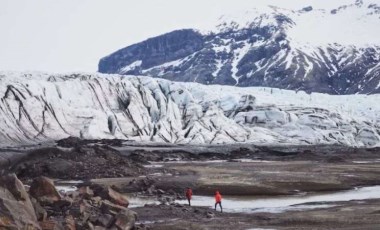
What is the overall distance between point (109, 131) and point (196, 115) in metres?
19.9

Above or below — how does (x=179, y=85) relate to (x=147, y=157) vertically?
above

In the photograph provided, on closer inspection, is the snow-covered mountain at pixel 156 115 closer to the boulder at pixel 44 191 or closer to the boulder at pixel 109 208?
the boulder at pixel 44 191

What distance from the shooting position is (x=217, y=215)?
2920 cm

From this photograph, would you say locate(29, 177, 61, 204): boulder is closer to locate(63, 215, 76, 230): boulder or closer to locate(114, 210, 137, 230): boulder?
locate(114, 210, 137, 230): boulder

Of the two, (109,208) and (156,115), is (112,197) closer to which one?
(109,208)

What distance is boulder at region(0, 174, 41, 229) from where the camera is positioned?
56.7 feet

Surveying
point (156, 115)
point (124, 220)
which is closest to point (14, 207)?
point (124, 220)

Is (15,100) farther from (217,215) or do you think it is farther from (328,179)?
Result: (217,215)

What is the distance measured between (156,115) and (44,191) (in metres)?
78.5

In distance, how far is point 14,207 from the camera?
715 inches

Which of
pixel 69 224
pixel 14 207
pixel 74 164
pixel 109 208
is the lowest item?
pixel 74 164

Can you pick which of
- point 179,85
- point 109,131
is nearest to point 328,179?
point 109,131

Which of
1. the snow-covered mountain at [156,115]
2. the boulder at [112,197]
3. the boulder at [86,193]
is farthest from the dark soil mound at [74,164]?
the snow-covered mountain at [156,115]

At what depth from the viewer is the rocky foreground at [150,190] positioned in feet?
73.4
